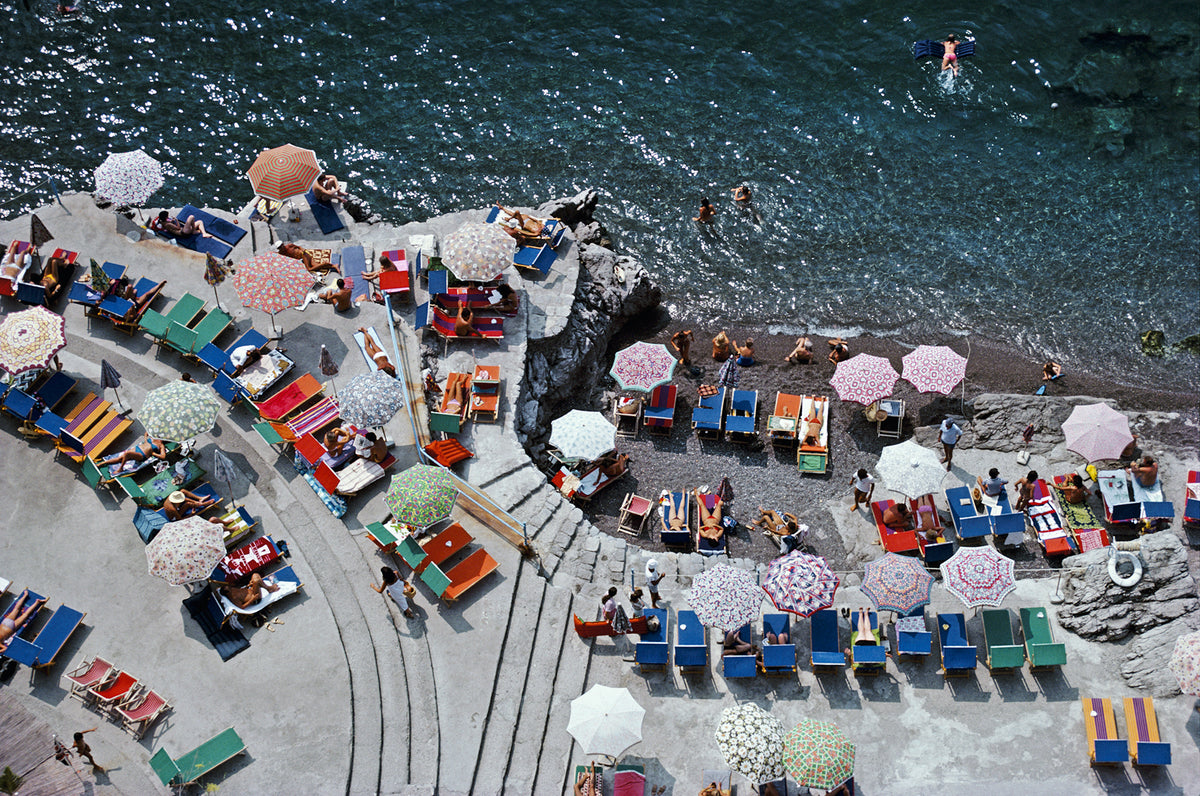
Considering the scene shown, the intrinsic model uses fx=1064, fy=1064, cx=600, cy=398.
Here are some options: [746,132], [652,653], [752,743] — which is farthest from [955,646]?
[746,132]

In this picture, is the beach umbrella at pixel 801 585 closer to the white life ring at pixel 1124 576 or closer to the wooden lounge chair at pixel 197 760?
the white life ring at pixel 1124 576

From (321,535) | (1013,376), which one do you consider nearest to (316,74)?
(321,535)

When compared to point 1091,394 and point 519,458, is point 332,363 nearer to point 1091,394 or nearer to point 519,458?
point 519,458

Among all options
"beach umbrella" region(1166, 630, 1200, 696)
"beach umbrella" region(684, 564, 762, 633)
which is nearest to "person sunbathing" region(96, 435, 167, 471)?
"beach umbrella" region(684, 564, 762, 633)

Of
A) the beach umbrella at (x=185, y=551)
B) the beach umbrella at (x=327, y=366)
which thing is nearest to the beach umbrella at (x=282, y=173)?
the beach umbrella at (x=327, y=366)

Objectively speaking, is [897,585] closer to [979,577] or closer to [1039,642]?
[979,577]

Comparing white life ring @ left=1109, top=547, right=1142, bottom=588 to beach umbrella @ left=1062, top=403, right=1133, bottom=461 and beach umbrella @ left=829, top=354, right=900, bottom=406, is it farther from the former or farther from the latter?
beach umbrella @ left=829, top=354, right=900, bottom=406
